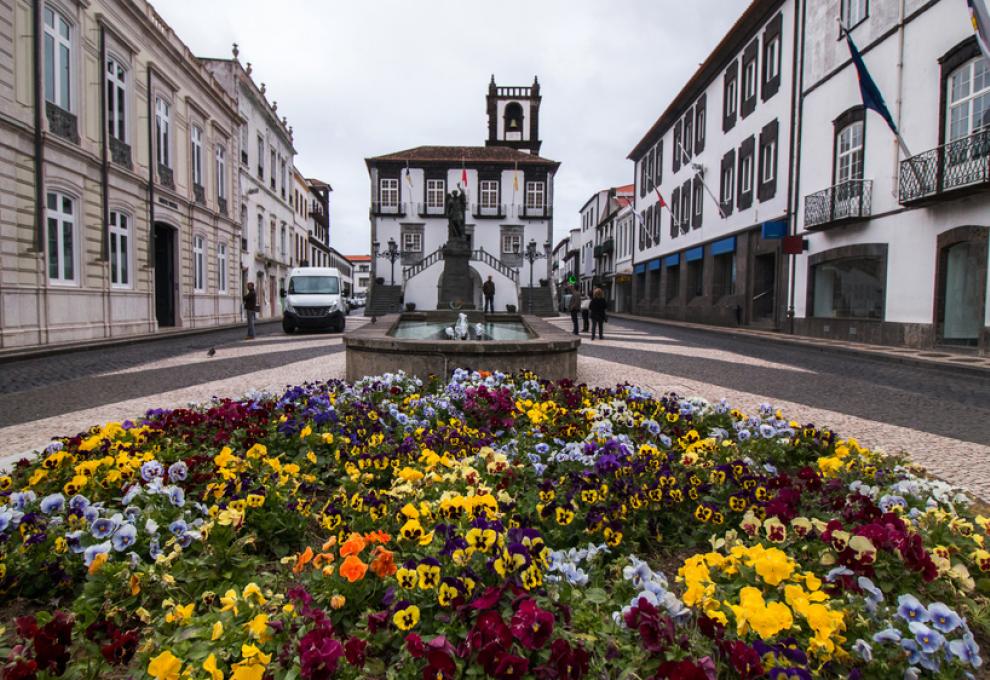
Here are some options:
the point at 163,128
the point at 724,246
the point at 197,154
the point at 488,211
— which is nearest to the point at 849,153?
the point at 724,246

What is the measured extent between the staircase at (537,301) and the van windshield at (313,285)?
17.1 meters

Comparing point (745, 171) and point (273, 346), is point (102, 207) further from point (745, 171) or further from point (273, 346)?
point (745, 171)

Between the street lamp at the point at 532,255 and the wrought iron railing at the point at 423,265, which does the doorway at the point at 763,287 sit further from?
the wrought iron railing at the point at 423,265

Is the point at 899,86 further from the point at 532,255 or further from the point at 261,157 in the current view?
the point at 261,157

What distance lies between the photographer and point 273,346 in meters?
14.7

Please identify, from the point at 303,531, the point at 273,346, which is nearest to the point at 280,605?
the point at 303,531

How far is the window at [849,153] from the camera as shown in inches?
691

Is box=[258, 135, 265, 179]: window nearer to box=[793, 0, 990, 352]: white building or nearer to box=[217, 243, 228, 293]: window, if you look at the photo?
box=[217, 243, 228, 293]: window

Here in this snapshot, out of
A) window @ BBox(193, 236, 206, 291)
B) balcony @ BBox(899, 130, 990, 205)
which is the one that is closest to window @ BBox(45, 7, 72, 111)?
window @ BBox(193, 236, 206, 291)

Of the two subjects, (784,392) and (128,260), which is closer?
(784,392)

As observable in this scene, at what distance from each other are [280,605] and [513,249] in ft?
153

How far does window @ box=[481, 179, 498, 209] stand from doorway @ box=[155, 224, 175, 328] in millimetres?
28940

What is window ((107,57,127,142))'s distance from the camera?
56.1 feet

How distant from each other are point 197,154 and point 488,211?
84.8 feet
